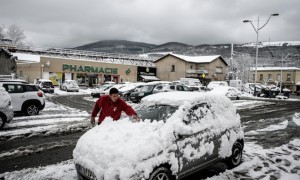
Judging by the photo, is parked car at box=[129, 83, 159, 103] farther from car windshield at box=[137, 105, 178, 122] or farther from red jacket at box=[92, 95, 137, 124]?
car windshield at box=[137, 105, 178, 122]

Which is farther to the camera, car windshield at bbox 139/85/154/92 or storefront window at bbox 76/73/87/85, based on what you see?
storefront window at bbox 76/73/87/85

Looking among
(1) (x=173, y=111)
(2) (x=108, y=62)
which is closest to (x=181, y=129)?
(1) (x=173, y=111)

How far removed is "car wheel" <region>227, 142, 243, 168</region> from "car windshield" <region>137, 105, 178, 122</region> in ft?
6.88

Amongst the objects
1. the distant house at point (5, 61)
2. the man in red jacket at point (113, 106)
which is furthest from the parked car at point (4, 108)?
the distant house at point (5, 61)

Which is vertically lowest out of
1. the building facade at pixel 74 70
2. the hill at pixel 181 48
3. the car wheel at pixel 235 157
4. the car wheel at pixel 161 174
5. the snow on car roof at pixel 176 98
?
the car wheel at pixel 235 157

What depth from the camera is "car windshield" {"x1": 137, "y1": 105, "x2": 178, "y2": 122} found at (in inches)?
199

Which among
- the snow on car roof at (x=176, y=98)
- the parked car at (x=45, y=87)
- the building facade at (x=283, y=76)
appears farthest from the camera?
the building facade at (x=283, y=76)

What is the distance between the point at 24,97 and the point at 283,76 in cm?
7476

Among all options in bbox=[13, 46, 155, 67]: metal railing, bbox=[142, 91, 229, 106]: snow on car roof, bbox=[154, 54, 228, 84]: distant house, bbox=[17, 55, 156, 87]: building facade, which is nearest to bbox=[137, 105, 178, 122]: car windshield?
bbox=[142, 91, 229, 106]: snow on car roof

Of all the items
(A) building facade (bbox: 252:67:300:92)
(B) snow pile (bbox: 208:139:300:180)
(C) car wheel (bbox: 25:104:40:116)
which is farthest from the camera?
(A) building facade (bbox: 252:67:300:92)

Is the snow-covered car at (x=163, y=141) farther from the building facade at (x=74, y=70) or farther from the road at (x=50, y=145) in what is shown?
the building facade at (x=74, y=70)

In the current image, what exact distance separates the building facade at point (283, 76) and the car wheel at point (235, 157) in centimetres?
6782

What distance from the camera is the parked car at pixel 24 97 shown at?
12338 millimetres

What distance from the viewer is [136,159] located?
3969 mm
